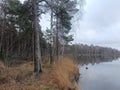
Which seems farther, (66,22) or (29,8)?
(66,22)

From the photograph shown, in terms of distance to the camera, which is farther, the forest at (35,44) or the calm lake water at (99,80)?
the calm lake water at (99,80)

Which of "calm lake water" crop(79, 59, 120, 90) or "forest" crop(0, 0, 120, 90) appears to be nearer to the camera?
"forest" crop(0, 0, 120, 90)

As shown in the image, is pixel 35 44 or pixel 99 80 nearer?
pixel 35 44

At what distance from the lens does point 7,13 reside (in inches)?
1109

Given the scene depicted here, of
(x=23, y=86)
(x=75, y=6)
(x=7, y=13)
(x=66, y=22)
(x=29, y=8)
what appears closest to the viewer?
(x=23, y=86)

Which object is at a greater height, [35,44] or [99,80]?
[35,44]

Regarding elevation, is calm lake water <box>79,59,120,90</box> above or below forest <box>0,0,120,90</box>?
below

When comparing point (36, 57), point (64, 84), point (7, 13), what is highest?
point (7, 13)

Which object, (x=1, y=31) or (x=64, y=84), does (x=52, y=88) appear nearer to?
(x=64, y=84)

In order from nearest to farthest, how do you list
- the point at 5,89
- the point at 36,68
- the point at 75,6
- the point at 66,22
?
the point at 5,89
the point at 36,68
the point at 75,6
the point at 66,22

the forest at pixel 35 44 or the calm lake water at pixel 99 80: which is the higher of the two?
the forest at pixel 35 44

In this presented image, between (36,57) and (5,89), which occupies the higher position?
(36,57)

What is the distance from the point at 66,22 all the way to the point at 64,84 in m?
14.7

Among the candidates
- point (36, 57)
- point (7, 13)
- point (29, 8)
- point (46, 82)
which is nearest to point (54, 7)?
point (29, 8)
